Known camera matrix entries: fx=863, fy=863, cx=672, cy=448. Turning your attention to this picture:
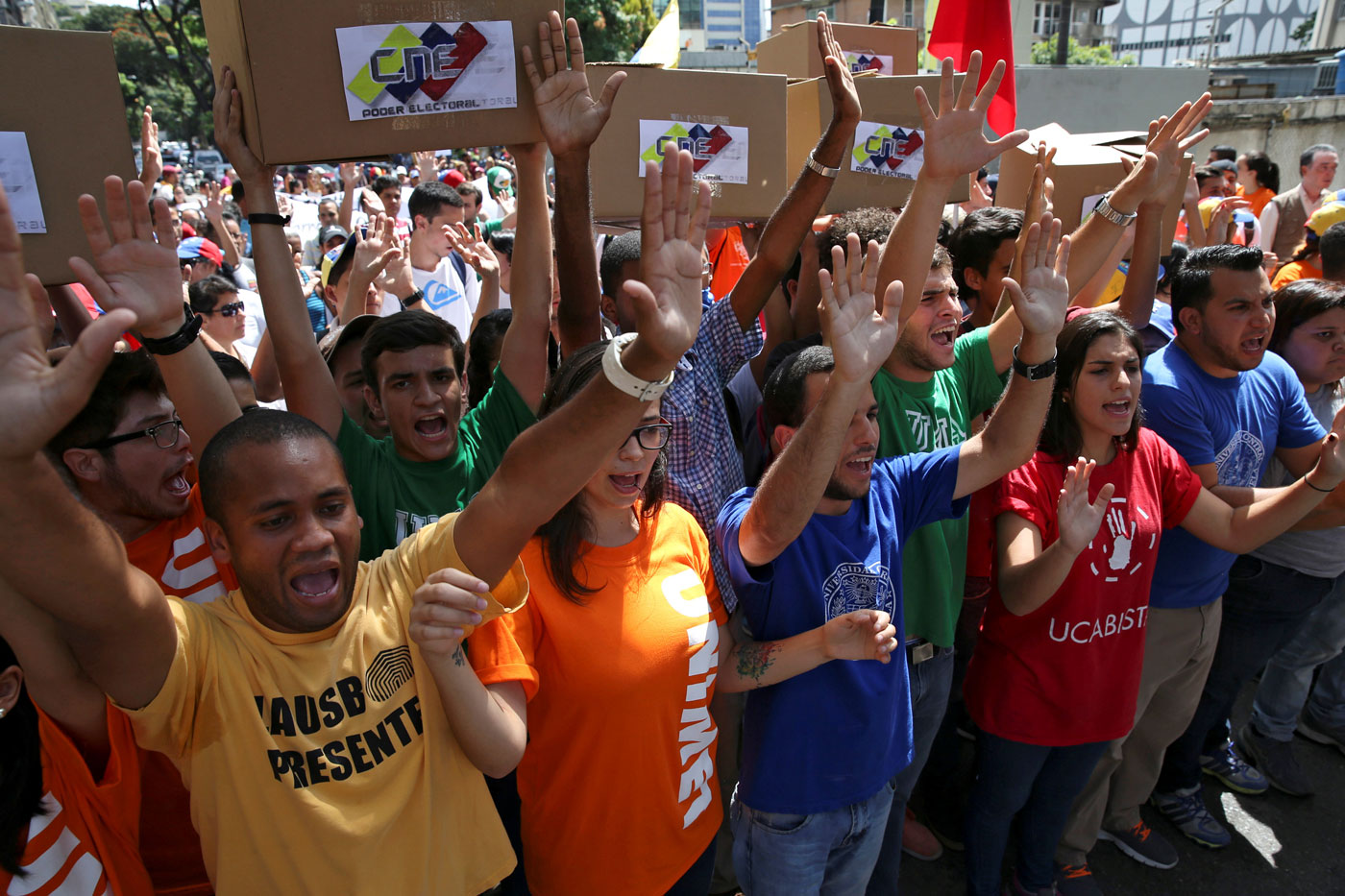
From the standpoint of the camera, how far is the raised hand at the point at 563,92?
212cm

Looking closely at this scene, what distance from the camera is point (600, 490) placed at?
1.93 meters

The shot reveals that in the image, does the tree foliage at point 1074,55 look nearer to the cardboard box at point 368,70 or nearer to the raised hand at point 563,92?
the raised hand at point 563,92

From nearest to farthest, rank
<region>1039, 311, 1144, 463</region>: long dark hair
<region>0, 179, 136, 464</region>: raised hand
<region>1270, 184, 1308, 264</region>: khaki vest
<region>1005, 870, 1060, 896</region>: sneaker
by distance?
<region>0, 179, 136, 464</region>: raised hand < <region>1039, 311, 1144, 463</region>: long dark hair < <region>1005, 870, 1060, 896</region>: sneaker < <region>1270, 184, 1308, 264</region>: khaki vest

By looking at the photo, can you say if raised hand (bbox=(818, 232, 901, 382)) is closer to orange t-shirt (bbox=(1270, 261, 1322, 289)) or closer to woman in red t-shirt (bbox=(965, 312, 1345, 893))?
woman in red t-shirt (bbox=(965, 312, 1345, 893))

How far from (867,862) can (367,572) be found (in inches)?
59.4

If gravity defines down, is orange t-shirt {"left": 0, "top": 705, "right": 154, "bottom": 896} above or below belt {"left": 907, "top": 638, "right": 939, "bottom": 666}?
above

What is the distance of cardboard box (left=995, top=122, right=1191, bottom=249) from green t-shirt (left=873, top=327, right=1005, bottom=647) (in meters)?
1.12

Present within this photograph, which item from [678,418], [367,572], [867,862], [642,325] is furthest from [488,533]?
[867,862]

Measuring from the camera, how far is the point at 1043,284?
7.43 ft

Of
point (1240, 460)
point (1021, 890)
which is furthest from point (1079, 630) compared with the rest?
point (1240, 460)

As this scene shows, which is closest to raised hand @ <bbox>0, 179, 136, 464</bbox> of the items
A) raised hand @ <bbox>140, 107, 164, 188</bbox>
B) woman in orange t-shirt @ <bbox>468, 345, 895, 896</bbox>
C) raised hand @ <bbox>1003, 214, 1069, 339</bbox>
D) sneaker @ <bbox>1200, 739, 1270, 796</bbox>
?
woman in orange t-shirt @ <bbox>468, 345, 895, 896</bbox>

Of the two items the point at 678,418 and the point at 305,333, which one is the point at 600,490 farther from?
the point at 305,333

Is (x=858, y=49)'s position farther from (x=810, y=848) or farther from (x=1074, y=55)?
(x=1074, y=55)

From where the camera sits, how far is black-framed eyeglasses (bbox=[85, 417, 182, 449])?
6.34 feet
